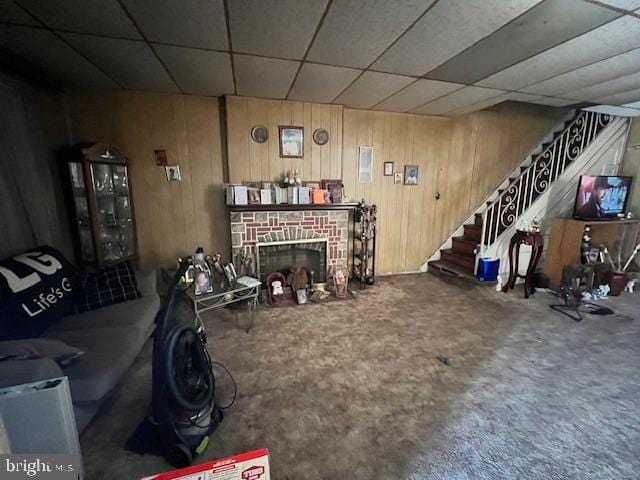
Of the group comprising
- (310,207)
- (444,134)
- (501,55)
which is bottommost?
(310,207)

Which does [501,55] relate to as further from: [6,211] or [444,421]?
[6,211]

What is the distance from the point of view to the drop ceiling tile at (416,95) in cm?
275

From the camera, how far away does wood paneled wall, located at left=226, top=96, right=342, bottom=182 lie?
3.21 m

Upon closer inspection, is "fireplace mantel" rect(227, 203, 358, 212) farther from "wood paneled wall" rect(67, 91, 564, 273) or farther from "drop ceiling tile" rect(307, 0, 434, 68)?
"drop ceiling tile" rect(307, 0, 434, 68)

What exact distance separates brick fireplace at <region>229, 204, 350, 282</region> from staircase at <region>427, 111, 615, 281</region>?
5.61ft

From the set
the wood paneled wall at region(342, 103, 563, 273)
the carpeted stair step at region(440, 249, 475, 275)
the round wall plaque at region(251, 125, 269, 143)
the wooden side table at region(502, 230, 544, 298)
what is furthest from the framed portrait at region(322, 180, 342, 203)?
the wooden side table at region(502, 230, 544, 298)

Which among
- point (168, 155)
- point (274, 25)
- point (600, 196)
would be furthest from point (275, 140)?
point (600, 196)

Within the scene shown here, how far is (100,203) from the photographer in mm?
2740

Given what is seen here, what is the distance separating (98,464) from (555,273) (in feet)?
16.0

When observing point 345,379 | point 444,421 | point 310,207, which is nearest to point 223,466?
point 345,379

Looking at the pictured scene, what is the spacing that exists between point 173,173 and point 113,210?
72 cm

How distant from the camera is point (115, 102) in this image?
9.56 feet

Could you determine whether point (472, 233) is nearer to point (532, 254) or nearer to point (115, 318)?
point (532, 254)

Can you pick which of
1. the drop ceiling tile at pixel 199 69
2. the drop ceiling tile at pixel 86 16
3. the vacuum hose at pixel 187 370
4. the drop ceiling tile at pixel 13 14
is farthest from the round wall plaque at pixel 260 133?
the vacuum hose at pixel 187 370
